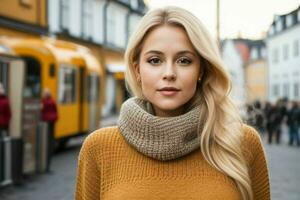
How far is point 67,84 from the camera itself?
18.1 m

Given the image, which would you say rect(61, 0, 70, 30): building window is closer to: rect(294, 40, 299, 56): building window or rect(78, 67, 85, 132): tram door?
rect(78, 67, 85, 132): tram door

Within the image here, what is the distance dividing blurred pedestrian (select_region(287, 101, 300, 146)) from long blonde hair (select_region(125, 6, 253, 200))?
69.3ft

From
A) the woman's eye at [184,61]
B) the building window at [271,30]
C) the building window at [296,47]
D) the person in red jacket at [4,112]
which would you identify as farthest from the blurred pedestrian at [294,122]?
the building window at [271,30]

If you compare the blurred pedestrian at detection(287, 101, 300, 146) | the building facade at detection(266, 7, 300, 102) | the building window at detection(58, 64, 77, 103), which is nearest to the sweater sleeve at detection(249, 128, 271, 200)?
the building window at detection(58, 64, 77, 103)

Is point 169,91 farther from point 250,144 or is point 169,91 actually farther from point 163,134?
point 250,144

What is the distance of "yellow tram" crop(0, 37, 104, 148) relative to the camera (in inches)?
663

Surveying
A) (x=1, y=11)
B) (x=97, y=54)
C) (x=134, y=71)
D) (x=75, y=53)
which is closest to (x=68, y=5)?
(x=97, y=54)

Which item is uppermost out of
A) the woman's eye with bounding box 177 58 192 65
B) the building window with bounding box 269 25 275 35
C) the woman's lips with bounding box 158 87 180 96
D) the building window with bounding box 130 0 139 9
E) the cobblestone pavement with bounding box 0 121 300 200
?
the building window with bounding box 130 0 139 9

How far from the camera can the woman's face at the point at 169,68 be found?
2.43 m

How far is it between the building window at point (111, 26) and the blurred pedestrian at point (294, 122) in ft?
60.3

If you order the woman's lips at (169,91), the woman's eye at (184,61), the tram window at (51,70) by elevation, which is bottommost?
the woman's lips at (169,91)

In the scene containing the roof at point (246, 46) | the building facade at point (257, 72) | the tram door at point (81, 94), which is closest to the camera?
the tram door at point (81, 94)

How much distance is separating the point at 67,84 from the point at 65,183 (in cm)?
684

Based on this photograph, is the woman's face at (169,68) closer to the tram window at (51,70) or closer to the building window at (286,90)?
the tram window at (51,70)
